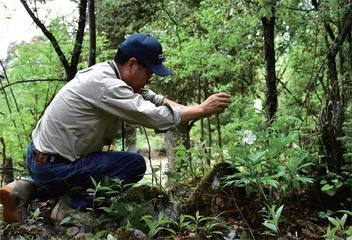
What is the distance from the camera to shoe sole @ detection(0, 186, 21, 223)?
3049 mm

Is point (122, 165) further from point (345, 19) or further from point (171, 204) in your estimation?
point (345, 19)

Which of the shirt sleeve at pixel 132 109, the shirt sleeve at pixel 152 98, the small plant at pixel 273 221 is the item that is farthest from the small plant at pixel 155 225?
the shirt sleeve at pixel 152 98

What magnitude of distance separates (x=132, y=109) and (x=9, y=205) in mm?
1287

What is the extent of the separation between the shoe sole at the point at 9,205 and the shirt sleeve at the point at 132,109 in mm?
1051

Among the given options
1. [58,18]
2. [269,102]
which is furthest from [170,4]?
[269,102]

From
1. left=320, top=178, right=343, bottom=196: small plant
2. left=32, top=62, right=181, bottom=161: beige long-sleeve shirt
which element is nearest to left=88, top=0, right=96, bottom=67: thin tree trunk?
left=32, top=62, right=181, bottom=161: beige long-sleeve shirt

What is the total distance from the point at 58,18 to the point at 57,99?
4.41 meters

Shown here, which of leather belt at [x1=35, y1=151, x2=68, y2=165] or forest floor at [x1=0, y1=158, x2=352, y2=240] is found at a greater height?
leather belt at [x1=35, y1=151, x2=68, y2=165]

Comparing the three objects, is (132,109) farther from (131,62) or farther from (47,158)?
(47,158)

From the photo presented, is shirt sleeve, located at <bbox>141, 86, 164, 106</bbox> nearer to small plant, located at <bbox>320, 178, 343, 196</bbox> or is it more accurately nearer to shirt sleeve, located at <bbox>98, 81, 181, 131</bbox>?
shirt sleeve, located at <bbox>98, 81, 181, 131</bbox>

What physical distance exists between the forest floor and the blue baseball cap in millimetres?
941

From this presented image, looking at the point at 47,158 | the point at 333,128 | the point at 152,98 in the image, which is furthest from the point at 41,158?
the point at 333,128

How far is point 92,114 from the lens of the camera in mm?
2936

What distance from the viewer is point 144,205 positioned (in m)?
2.90
